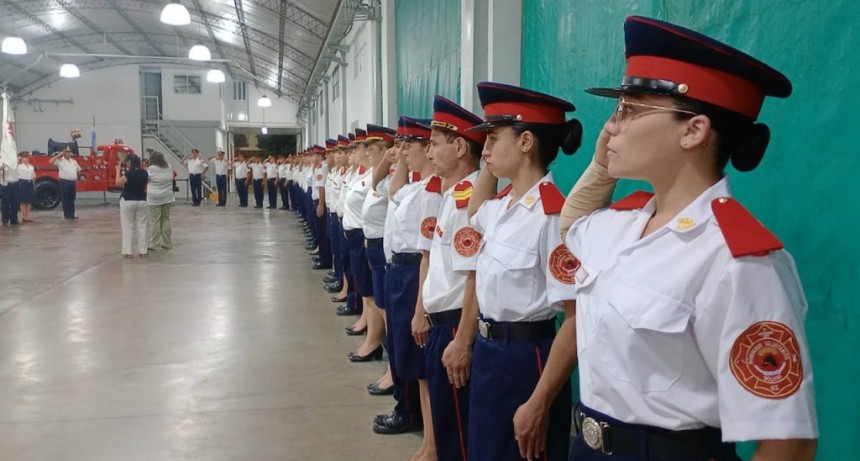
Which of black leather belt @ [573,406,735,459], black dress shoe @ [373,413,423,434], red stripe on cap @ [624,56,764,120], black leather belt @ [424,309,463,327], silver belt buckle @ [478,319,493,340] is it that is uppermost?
red stripe on cap @ [624,56,764,120]

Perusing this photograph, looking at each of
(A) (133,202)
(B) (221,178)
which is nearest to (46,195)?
(B) (221,178)

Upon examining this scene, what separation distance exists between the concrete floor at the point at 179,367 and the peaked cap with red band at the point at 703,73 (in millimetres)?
2384

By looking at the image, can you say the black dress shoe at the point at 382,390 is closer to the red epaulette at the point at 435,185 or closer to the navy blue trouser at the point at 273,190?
the red epaulette at the point at 435,185

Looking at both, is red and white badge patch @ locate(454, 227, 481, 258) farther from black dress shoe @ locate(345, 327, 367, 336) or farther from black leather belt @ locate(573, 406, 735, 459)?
black dress shoe @ locate(345, 327, 367, 336)

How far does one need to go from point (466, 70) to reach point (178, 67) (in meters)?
25.1

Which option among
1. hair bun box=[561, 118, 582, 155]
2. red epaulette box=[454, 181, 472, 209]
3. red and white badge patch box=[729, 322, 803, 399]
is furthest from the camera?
red epaulette box=[454, 181, 472, 209]

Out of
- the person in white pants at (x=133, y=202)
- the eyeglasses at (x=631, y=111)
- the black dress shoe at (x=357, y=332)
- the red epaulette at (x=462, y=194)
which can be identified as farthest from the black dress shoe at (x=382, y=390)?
the person in white pants at (x=133, y=202)

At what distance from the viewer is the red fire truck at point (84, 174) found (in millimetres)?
16859

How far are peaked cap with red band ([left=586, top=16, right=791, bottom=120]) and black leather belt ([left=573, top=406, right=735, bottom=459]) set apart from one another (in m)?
0.57

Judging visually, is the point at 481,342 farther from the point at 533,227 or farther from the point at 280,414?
the point at 280,414

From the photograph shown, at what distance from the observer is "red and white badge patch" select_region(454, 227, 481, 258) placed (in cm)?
226

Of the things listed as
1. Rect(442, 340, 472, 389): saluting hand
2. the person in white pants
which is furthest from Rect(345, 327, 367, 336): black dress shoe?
the person in white pants

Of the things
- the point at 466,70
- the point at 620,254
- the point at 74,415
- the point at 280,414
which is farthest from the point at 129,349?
the point at 620,254

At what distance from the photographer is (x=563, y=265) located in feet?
5.74
